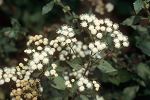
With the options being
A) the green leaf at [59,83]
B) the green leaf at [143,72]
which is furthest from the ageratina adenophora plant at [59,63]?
the green leaf at [143,72]

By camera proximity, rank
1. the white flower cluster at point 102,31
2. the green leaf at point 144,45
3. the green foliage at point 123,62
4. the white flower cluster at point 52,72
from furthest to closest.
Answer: the green leaf at point 144,45 < the green foliage at point 123,62 < the white flower cluster at point 102,31 < the white flower cluster at point 52,72

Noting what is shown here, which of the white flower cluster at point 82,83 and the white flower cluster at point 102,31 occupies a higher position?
the white flower cluster at point 102,31

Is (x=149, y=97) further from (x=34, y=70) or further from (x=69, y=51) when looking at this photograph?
(x=34, y=70)

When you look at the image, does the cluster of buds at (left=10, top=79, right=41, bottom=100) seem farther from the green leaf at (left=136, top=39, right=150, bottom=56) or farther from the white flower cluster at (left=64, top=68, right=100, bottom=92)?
the green leaf at (left=136, top=39, right=150, bottom=56)

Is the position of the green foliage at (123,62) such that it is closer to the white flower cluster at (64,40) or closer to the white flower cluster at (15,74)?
the white flower cluster at (64,40)

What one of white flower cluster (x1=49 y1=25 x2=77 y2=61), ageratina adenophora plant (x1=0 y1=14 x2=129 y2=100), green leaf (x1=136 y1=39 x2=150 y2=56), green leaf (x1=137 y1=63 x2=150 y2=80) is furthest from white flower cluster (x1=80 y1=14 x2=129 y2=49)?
green leaf (x1=137 y1=63 x2=150 y2=80)

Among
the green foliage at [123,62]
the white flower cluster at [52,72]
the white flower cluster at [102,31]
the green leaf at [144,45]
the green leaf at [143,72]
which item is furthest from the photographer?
the green leaf at [143,72]

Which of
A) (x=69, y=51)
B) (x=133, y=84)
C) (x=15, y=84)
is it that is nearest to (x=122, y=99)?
(x=133, y=84)
